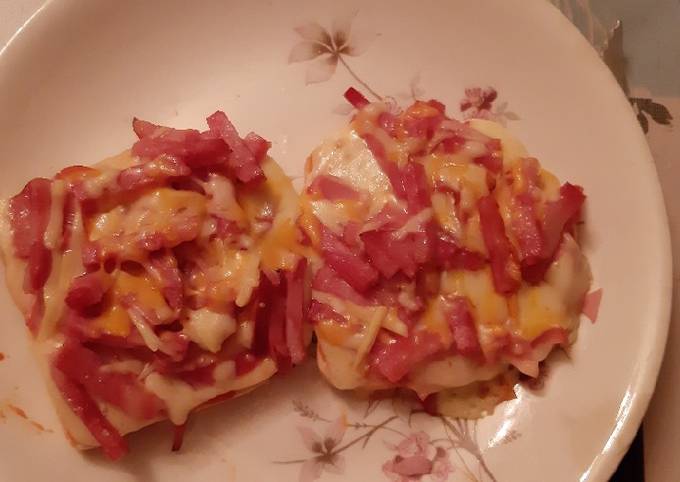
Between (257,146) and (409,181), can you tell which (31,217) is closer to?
(257,146)

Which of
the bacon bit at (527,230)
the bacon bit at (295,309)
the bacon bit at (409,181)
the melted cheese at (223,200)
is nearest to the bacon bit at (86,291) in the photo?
the melted cheese at (223,200)

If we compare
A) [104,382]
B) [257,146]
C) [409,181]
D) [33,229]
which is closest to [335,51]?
[257,146]

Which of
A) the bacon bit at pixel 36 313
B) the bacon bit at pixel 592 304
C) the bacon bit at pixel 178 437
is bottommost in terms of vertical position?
the bacon bit at pixel 178 437

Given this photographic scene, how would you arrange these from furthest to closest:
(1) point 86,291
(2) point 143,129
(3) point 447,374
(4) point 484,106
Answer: (4) point 484,106
(2) point 143,129
(3) point 447,374
(1) point 86,291

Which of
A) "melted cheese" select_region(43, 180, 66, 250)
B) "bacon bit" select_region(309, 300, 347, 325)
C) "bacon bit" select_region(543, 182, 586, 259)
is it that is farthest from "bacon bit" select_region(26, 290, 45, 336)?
"bacon bit" select_region(543, 182, 586, 259)

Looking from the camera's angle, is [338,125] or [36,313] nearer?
[36,313]

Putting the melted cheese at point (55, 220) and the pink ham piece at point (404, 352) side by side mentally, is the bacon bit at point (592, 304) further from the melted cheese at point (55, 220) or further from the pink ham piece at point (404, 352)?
the melted cheese at point (55, 220)
